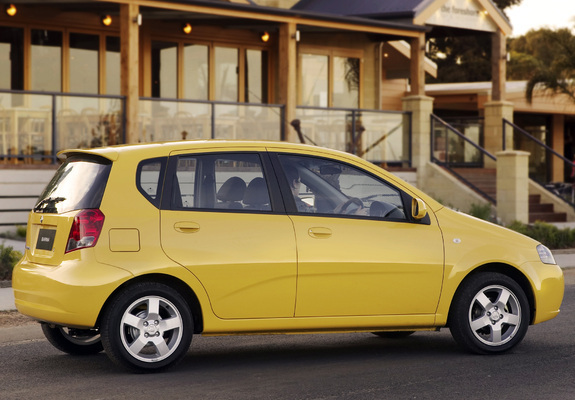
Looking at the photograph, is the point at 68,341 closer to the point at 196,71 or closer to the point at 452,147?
the point at 196,71

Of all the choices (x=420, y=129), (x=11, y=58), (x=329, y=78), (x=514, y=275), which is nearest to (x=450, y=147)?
(x=420, y=129)

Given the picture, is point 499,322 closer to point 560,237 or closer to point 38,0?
point 560,237

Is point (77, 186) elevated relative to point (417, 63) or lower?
lower

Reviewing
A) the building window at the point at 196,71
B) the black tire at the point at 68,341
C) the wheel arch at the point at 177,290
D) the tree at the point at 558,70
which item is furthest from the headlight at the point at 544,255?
the tree at the point at 558,70

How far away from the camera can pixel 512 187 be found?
21656mm

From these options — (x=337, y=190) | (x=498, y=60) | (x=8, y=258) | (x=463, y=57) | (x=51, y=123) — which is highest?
(x=463, y=57)

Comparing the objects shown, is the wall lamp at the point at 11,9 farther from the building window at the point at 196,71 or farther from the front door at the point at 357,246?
the front door at the point at 357,246

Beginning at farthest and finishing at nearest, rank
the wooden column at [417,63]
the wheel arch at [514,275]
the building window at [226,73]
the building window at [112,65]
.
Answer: the building window at [226,73]
the wooden column at [417,63]
the building window at [112,65]
the wheel arch at [514,275]

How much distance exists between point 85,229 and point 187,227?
74 centimetres

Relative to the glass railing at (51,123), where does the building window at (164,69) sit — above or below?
above

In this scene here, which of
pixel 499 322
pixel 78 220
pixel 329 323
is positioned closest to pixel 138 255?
pixel 78 220

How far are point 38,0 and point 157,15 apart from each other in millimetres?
2782

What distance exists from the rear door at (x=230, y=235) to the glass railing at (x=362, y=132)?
13622 millimetres

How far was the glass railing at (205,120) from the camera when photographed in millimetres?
19491
